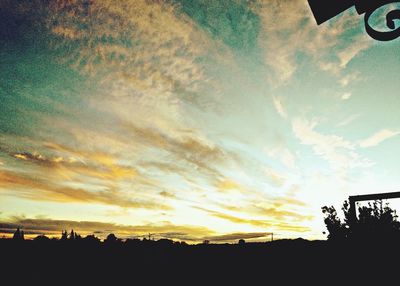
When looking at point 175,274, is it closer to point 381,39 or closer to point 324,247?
point 324,247

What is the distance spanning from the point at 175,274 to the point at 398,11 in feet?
19.4

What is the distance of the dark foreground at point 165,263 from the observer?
5234 mm

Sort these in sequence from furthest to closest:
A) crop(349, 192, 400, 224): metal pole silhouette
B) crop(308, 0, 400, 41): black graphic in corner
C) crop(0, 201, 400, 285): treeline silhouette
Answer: crop(0, 201, 400, 285): treeline silhouette, crop(349, 192, 400, 224): metal pole silhouette, crop(308, 0, 400, 41): black graphic in corner

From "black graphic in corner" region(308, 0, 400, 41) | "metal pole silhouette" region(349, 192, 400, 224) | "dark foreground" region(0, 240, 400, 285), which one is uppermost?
"black graphic in corner" region(308, 0, 400, 41)

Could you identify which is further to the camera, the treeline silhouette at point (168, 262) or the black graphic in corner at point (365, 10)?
the treeline silhouette at point (168, 262)

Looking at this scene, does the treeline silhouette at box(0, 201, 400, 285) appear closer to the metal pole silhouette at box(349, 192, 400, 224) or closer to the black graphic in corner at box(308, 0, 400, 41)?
the metal pole silhouette at box(349, 192, 400, 224)

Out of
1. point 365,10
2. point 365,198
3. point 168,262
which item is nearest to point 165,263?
point 168,262

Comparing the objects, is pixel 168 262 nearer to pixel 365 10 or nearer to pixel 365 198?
pixel 365 198

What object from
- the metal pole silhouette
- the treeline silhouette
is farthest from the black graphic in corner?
the treeline silhouette

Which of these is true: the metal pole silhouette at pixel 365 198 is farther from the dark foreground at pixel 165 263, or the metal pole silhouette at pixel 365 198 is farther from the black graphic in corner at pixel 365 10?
the dark foreground at pixel 165 263

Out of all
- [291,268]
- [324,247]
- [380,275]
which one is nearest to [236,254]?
[291,268]

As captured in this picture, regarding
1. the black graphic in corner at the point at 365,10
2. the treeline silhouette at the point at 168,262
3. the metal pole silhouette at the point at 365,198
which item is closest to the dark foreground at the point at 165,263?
the treeline silhouette at the point at 168,262

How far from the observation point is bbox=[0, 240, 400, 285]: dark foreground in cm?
523

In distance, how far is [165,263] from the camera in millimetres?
6094
